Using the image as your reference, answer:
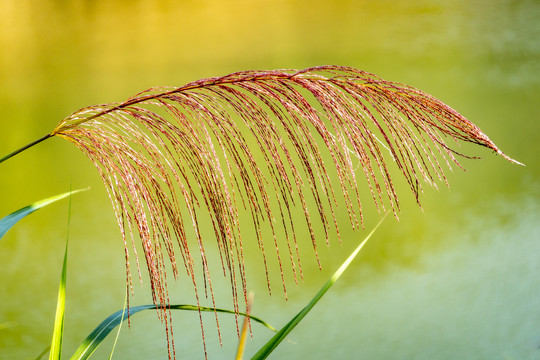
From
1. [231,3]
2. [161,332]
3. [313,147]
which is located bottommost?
[161,332]

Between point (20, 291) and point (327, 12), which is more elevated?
point (327, 12)

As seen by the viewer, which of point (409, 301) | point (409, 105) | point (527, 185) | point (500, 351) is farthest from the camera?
point (527, 185)

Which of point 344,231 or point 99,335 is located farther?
point 344,231

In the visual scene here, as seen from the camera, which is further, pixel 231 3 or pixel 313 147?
pixel 231 3

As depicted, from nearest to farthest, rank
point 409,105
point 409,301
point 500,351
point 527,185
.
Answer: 1. point 409,105
2. point 500,351
3. point 409,301
4. point 527,185

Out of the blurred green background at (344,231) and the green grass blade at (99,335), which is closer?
the green grass blade at (99,335)

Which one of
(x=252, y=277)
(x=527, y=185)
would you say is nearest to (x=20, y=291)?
(x=252, y=277)

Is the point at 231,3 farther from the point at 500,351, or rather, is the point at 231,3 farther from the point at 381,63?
the point at 500,351

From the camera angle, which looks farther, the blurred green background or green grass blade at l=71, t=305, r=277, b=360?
the blurred green background
